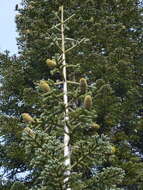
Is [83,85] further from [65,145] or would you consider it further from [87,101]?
[65,145]

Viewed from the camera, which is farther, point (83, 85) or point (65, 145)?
point (65, 145)

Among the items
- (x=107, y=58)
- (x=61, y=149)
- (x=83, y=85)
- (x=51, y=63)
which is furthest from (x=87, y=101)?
(x=107, y=58)

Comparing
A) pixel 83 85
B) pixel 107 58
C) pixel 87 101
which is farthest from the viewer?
pixel 107 58

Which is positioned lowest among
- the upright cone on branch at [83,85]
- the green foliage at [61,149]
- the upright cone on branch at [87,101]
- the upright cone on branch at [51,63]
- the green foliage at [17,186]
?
the green foliage at [61,149]

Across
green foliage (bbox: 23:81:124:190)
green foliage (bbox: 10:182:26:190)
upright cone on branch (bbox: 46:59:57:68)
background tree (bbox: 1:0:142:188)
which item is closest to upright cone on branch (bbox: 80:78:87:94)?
green foliage (bbox: 23:81:124:190)

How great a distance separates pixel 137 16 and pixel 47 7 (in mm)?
3556

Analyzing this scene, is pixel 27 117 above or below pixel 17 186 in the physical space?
below

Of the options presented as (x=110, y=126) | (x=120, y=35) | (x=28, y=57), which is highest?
(x=120, y=35)

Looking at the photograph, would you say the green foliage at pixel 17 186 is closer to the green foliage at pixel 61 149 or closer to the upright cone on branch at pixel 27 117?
the green foliage at pixel 61 149

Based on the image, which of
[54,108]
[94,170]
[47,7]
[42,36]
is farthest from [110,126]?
[54,108]

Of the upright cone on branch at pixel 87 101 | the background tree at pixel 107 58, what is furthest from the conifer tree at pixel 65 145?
the background tree at pixel 107 58

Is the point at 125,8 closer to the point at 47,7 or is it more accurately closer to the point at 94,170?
the point at 47,7

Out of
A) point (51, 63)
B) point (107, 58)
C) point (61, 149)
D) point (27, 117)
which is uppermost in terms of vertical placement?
point (107, 58)

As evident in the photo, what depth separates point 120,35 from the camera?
55.1 feet
